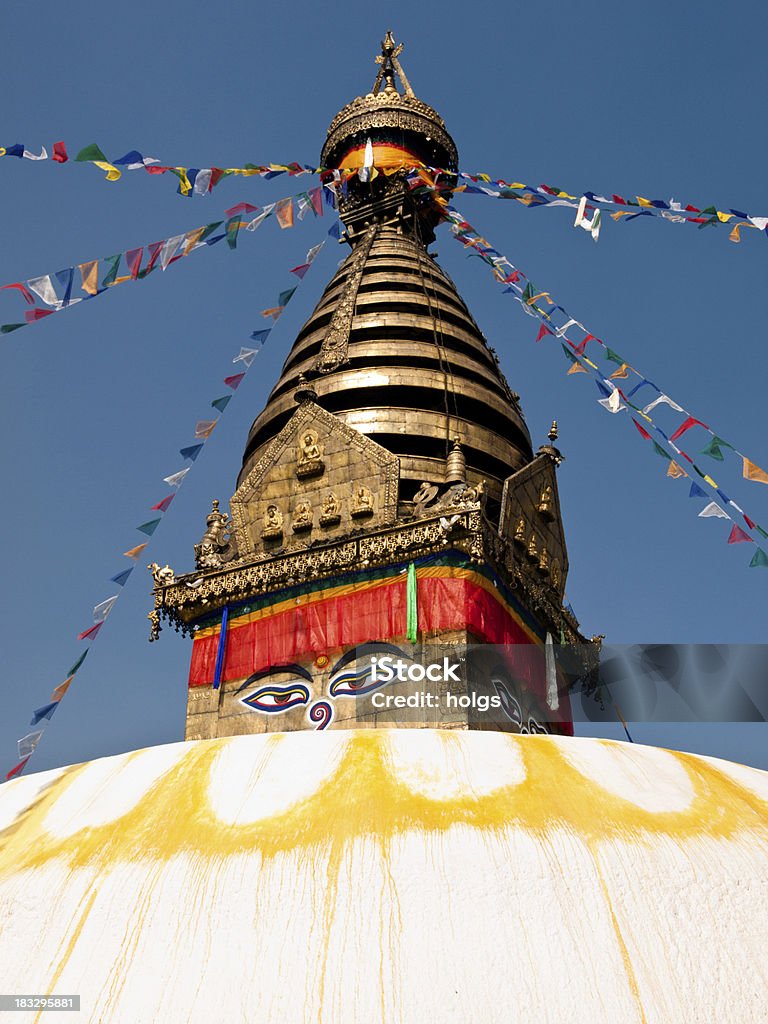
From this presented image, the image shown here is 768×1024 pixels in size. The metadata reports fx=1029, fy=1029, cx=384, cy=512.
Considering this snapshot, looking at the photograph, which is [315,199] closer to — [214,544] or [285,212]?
[285,212]

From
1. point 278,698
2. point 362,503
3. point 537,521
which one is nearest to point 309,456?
point 362,503

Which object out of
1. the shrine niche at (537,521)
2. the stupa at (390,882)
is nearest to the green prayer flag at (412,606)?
the shrine niche at (537,521)

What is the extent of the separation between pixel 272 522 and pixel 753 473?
705cm

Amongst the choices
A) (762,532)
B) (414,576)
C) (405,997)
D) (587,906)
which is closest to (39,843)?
(405,997)

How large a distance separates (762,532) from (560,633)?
4225 millimetres

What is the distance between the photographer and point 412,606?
13.5m

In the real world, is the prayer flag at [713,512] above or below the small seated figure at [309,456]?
below

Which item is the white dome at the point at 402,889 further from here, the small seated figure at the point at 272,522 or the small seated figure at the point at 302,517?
the small seated figure at the point at 272,522

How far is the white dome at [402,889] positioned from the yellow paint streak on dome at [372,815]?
→ 0.04 ft

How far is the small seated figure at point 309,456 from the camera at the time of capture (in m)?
15.8

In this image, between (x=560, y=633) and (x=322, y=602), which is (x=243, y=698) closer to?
(x=322, y=602)

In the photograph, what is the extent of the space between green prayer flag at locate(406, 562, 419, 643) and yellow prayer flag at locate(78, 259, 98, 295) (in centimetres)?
539

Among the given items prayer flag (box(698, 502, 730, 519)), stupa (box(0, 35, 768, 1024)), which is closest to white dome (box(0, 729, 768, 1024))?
stupa (box(0, 35, 768, 1024))

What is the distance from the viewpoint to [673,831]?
16.7 feet
